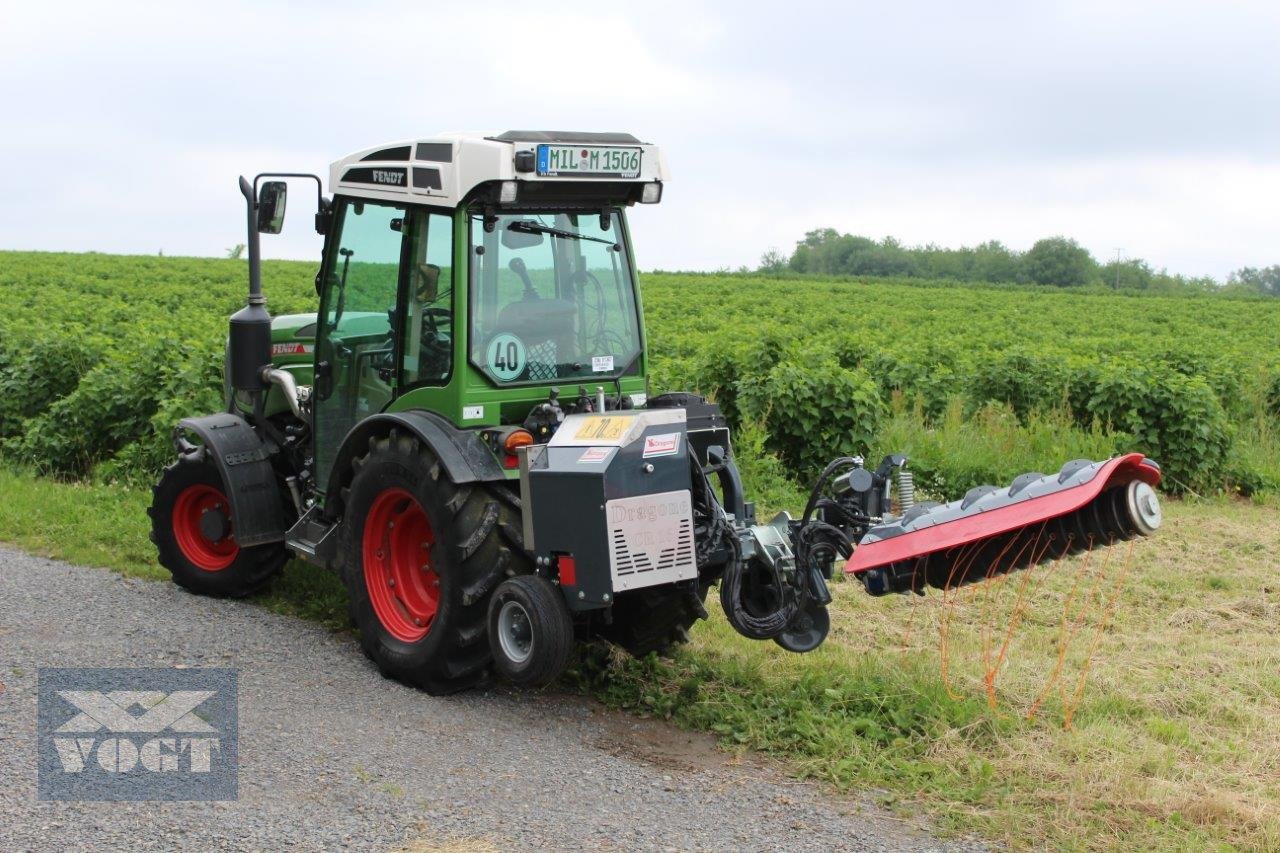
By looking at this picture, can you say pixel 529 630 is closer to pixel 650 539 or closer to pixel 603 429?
pixel 650 539

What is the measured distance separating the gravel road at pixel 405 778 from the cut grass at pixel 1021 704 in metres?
0.27

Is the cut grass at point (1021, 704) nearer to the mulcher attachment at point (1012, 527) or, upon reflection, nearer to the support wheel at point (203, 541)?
the support wheel at point (203, 541)

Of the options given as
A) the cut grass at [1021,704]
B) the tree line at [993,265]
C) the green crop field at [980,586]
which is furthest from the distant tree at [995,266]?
the cut grass at [1021,704]

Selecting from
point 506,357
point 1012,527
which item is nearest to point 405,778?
point 506,357

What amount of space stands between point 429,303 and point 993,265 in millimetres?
66395

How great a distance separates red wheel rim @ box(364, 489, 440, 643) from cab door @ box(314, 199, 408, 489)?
57 centimetres

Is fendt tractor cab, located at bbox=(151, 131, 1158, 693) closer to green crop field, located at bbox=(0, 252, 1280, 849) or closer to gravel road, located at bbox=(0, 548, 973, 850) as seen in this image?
gravel road, located at bbox=(0, 548, 973, 850)

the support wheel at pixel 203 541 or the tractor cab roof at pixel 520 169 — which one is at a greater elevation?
the tractor cab roof at pixel 520 169

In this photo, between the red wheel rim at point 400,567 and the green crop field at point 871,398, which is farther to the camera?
the green crop field at point 871,398

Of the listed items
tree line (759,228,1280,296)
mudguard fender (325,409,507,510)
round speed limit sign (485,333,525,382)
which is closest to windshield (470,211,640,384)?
round speed limit sign (485,333,525,382)

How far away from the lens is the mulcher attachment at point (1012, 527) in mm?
4926

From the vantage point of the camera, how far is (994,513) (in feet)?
16.6

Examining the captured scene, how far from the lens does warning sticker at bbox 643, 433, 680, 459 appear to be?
216 inches

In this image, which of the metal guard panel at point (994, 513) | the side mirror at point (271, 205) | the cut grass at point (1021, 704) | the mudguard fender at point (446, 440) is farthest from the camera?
the side mirror at point (271, 205)
